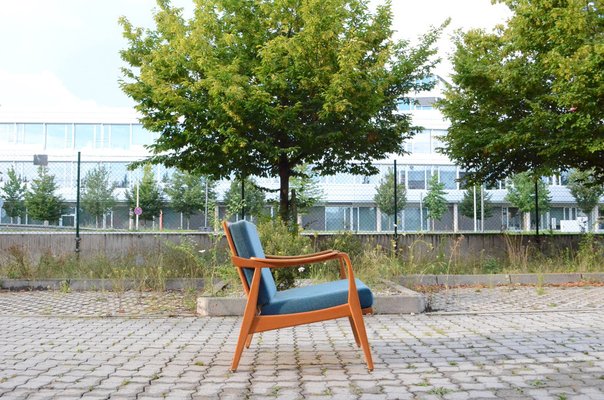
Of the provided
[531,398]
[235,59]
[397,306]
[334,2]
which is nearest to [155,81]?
[235,59]

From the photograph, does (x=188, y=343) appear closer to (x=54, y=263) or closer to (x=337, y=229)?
(x=54, y=263)

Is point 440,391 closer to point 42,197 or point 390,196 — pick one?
point 390,196

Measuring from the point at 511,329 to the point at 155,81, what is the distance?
9.34 m

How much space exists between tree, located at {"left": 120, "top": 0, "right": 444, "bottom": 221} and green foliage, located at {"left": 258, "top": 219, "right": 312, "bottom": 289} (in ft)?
11.1

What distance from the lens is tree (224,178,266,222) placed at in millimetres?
13248

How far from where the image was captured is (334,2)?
517 inches

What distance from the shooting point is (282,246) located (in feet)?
31.2

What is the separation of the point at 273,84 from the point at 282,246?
188 inches

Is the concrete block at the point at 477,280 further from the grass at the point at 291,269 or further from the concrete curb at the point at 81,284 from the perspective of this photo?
the concrete curb at the point at 81,284

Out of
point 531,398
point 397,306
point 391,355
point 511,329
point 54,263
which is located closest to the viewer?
point 531,398

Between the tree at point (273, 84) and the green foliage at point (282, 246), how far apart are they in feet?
11.1

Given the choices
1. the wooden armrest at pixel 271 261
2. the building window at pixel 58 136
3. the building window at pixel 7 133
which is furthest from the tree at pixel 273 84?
the building window at pixel 7 133

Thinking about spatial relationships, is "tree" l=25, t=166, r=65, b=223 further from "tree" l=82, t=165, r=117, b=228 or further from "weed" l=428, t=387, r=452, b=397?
"weed" l=428, t=387, r=452, b=397

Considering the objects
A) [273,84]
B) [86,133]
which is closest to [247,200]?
[273,84]
